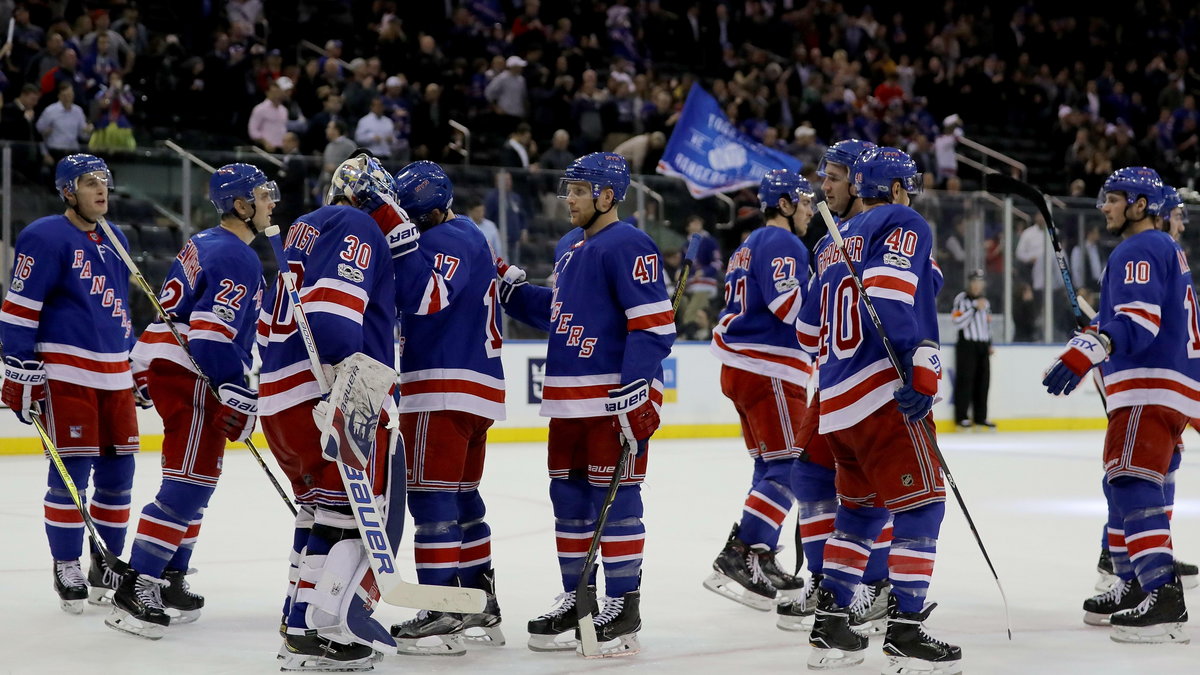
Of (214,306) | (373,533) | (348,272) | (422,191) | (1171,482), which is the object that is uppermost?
(422,191)

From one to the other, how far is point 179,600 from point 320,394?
4.11ft

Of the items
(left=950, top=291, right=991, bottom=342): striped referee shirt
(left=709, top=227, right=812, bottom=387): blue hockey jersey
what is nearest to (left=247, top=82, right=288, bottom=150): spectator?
(left=950, top=291, right=991, bottom=342): striped referee shirt

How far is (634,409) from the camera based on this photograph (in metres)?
4.28

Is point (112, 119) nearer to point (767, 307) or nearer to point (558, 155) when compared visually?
point (558, 155)

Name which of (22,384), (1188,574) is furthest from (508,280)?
(1188,574)

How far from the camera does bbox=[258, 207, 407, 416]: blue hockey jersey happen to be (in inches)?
155

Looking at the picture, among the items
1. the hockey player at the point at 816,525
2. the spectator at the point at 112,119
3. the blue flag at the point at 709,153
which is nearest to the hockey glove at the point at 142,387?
the hockey player at the point at 816,525

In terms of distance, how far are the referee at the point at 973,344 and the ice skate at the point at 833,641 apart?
9.80 metres

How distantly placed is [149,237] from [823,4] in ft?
36.6

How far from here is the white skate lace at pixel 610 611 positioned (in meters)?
4.35

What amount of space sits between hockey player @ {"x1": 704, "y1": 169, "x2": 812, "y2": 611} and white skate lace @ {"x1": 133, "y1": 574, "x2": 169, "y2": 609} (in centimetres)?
194

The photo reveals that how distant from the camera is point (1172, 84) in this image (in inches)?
774

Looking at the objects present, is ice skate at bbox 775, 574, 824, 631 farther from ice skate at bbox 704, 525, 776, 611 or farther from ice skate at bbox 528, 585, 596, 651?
ice skate at bbox 528, 585, 596, 651

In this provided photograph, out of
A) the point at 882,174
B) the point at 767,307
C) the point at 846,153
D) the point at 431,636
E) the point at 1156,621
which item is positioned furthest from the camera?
the point at 767,307
